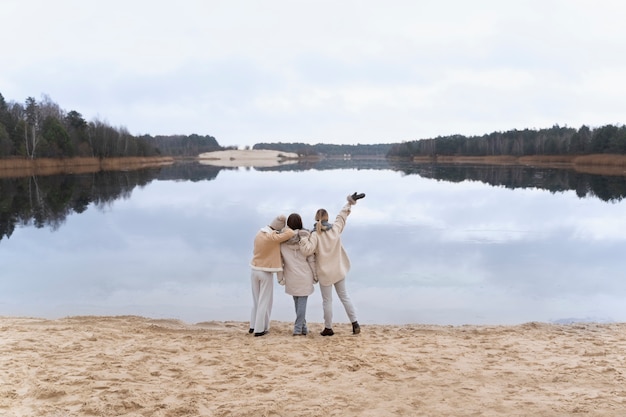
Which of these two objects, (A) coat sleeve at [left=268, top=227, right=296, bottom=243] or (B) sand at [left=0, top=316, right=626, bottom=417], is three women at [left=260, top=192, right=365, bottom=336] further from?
(B) sand at [left=0, top=316, right=626, bottom=417]

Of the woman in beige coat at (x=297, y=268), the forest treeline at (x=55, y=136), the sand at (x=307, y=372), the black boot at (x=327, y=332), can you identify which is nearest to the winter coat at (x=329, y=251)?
the woman in beige coat at (x=297, y=268)

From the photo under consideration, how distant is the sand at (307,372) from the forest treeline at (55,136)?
180ft

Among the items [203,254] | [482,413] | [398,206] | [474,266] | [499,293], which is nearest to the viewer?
[482,413]

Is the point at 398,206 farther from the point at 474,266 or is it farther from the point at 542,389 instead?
the point at 542,389

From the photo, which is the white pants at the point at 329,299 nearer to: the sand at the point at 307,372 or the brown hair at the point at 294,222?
the sand at the point at 307,372

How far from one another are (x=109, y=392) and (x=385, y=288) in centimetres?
619

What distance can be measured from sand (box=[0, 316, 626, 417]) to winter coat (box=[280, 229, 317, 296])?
61 cm

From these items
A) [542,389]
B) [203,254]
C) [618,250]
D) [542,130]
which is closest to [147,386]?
[542,389]

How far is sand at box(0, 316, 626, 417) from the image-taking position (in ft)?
13.7

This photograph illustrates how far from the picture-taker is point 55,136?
59938mm

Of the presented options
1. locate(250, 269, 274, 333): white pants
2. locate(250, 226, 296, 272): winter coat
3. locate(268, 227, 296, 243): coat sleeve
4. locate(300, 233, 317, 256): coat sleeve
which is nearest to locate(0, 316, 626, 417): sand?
locate(250, 269, 274, 333): white pants

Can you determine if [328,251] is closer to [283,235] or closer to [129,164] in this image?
[283,235]

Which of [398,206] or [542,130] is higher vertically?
[542,130]

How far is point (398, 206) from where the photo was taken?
23.0 m
